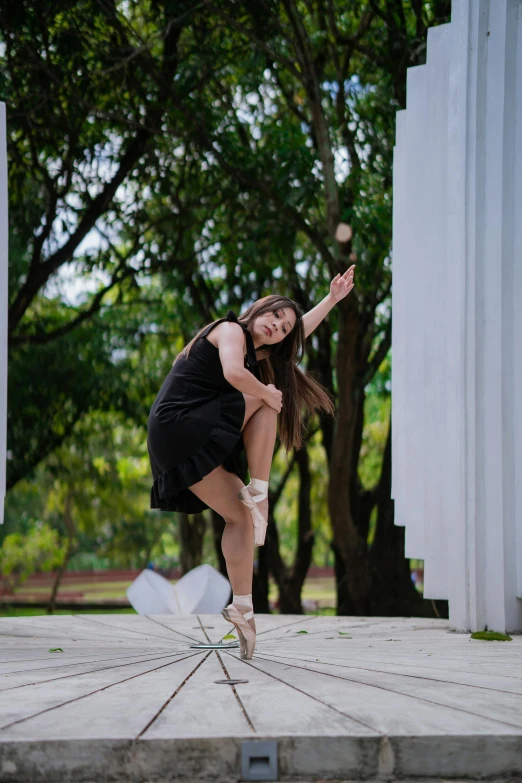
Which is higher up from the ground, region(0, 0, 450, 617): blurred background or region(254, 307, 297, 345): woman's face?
region(0, 0, 450, 617): blurred background

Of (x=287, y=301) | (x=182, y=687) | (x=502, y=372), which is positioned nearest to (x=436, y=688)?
(x=182, y=687)

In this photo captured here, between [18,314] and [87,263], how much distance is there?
1.02 metres

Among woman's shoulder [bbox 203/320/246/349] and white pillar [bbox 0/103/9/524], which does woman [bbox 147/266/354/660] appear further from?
white pillar [bbox 0/103/9/524]

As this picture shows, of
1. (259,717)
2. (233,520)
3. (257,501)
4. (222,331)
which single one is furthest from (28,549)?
(259,717)

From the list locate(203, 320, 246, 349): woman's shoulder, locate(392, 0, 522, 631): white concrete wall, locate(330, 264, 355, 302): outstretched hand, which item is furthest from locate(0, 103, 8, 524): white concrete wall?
locate(392, 0, 522, 631): white concrete wall

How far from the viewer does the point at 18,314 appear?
9.32 meters

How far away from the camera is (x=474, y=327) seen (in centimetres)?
496

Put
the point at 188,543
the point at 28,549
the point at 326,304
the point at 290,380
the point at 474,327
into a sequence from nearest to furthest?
the point at 290,380, the point at 326,304, the point at 474,327, the point at 188,543, the point at 28,549

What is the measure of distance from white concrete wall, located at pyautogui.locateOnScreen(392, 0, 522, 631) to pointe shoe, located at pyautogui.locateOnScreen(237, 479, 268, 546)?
166cm

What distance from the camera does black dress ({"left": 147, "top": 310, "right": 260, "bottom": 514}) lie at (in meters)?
3.67

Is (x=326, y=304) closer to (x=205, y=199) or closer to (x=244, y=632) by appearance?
(x=244, y=632)

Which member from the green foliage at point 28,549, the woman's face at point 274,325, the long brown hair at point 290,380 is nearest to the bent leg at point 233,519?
the long brown hair at point 290,380

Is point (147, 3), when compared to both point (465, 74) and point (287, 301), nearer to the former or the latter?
point (465, 74)

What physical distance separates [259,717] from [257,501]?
1404 millimetres
